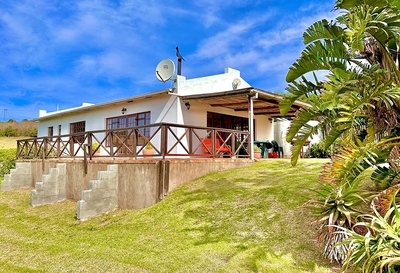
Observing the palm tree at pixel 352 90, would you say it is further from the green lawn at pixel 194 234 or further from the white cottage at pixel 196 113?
the white cottage at pixel 196 113

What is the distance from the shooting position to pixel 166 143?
29.2 ft

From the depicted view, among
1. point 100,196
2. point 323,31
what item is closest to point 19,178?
point 100,196

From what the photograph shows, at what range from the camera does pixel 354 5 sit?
4.24 m

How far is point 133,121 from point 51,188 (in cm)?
509

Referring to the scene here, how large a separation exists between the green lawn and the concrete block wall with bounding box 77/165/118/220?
31 centimetres

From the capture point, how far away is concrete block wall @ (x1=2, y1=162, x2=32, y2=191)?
46.4ft

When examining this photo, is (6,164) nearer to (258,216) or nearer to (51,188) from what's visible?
(51,188)

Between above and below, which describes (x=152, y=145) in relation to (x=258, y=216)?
above

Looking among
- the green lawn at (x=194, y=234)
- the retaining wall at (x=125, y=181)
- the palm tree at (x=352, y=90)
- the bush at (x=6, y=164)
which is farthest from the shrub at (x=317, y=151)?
the bush at (x=6, y=164)

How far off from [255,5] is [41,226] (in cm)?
1300

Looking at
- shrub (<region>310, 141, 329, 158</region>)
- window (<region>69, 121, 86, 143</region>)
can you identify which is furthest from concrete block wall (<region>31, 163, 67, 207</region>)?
shrub (<region>310, 141, 329, 158</region>)

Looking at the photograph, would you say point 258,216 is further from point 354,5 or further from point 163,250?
point 354,5

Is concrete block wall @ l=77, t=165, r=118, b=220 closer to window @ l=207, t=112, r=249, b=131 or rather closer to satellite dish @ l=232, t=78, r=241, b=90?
window @ l=207, t=112, r=249, b=131

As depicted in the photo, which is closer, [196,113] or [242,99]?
[242,99]
